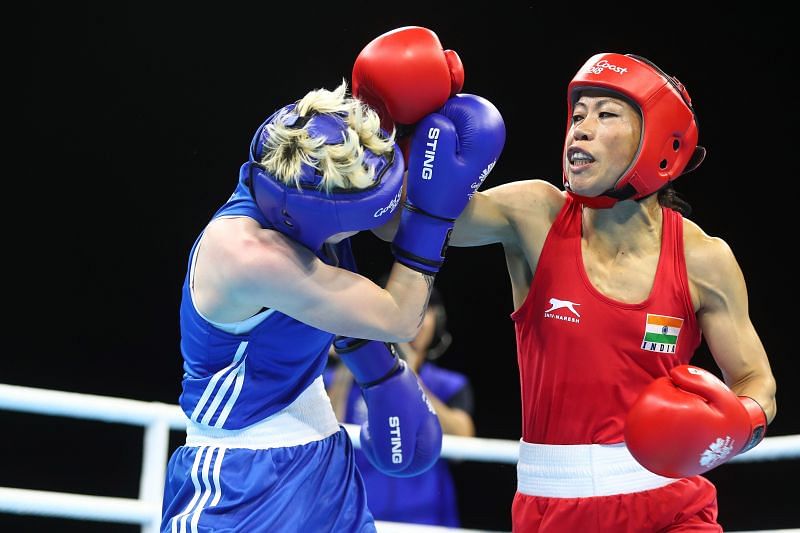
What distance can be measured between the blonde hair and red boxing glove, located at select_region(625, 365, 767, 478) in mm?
821

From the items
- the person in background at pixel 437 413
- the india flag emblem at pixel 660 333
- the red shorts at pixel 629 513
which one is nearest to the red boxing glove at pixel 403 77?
the india flag emblem at pixel 660 333

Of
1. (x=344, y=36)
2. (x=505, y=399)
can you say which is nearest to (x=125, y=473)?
(x=505, y=399)

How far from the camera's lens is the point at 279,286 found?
2.12 m

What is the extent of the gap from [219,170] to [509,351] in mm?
2082

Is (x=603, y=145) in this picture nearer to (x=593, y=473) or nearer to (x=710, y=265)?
(x=710, y=265)

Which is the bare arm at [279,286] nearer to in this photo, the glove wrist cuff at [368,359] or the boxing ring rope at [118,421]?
the glove wrist cuff at [368,359]

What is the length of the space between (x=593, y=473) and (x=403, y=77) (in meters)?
1.05

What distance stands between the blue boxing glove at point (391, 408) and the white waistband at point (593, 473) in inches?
14.1

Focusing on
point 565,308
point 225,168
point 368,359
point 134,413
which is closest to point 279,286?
point 368,359

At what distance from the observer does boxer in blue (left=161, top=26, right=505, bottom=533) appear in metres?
2.14

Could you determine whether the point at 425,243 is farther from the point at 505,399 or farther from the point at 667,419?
the point at 505,399

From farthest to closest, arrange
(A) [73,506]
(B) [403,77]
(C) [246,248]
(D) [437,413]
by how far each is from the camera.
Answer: (D) [437,413], (A) [73,506], (B) [403,77], (C) [246,248]

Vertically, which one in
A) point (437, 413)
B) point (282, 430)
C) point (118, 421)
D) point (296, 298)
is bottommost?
point (437, 413)

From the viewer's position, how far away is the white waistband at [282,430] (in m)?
2.26
